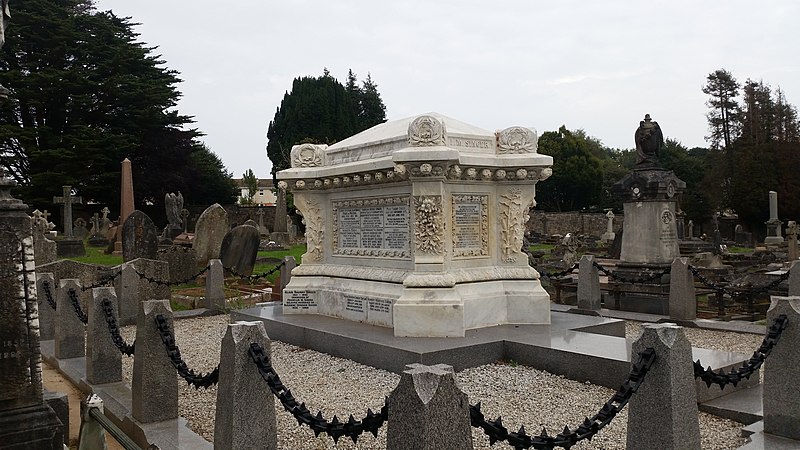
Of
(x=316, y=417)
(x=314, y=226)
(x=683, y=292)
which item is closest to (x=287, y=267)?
(x=314, y=226)

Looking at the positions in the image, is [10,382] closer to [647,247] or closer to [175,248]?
[175,248]

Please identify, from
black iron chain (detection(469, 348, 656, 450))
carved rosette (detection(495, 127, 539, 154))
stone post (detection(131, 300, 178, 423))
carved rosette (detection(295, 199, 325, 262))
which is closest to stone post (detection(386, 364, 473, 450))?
black iron chain (detection(469, 348, 656, 450))

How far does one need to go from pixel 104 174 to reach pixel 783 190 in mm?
41899

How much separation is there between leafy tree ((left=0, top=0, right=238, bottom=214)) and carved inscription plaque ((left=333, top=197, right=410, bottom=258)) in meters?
31.5

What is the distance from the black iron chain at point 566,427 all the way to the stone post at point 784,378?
1.61 m

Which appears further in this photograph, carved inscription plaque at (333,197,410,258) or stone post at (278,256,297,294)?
stone post at (278,256,297,294)

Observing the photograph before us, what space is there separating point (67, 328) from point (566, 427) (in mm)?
7055

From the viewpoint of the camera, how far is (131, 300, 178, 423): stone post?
508cm

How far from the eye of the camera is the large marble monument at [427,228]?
23.0ft

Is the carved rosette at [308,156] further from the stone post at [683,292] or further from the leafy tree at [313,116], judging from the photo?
the leafy tree at [313,116]

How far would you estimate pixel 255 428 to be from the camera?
3.73 metres

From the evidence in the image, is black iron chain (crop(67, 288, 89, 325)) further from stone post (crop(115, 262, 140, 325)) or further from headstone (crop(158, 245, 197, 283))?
headstone (crop(158, 245, 197, 283))

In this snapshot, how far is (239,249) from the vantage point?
1482 cm

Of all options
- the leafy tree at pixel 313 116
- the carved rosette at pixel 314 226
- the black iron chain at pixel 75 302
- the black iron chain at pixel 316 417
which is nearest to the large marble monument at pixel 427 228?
the carved rosette at pixel 314 226
